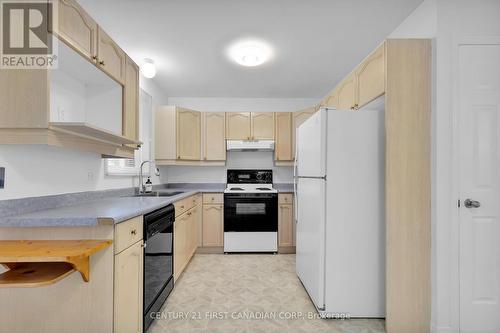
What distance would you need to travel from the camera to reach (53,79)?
138 centimetres

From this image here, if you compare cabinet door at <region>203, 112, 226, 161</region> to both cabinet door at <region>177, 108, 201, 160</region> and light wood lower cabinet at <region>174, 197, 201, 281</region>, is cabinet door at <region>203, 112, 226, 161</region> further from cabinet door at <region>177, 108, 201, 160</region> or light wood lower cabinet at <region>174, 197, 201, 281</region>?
light wood lower cabinet at <region>174, 197, 201, 281</region>

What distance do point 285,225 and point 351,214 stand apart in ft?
5.98

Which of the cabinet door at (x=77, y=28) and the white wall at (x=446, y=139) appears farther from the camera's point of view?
the white wall at (x=446, y=139)

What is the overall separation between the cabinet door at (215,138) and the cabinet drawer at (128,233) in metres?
2.32

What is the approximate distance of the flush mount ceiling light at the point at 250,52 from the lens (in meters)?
2.51

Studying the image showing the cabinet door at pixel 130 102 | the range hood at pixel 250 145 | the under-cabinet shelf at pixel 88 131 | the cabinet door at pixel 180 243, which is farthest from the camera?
the range hood at pixel 250 145

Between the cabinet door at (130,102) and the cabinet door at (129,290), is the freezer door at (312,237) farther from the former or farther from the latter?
the cabinet door at (130,102)

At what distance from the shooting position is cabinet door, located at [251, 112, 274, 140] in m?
3.93

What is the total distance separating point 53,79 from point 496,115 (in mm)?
2965

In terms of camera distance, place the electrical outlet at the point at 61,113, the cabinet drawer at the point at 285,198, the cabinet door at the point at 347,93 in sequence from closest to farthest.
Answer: the electrical outlet at the point at 61,113, the cabinet door at the point at 347,93, the cabinet drawer at the point at 285,198

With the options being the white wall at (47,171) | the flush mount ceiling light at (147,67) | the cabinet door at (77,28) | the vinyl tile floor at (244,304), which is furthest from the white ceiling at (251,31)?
the vinyl tile floor at (244,304)

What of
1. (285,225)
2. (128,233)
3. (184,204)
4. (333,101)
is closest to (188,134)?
(184,204)

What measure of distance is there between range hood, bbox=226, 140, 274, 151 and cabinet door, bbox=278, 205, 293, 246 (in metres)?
0.97

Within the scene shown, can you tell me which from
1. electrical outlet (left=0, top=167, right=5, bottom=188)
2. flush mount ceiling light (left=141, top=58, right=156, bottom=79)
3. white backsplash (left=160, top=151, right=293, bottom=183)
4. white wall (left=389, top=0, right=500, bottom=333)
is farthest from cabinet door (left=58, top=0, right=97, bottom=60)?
white backsplash (left=160, top=151, right=293, bottom=183)
